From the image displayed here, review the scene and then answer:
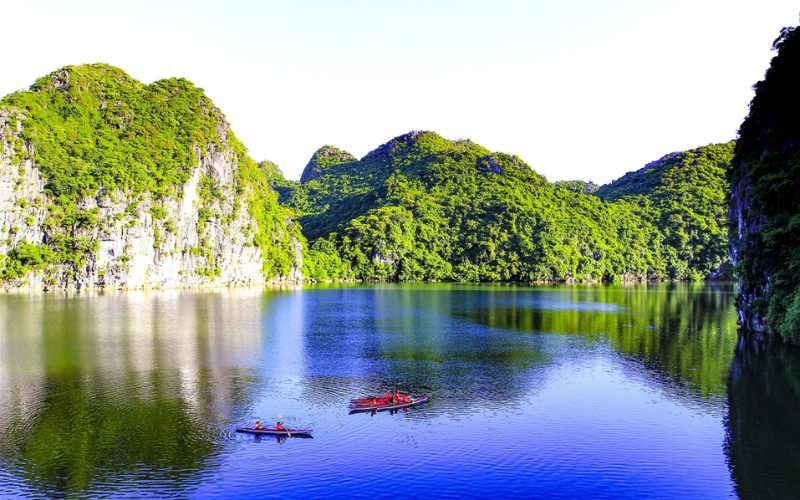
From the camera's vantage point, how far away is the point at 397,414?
1069 inches

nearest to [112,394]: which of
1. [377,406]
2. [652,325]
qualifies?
[377,406]

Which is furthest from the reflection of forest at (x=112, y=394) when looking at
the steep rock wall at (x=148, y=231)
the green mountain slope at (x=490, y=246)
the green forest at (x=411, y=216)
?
the green mountain slope at (x=490, y=246)

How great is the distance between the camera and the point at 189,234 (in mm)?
134000

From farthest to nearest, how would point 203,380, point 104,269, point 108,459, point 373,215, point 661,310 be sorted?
1. point 373,215
2. point 104,269
3. point 661,310
4. point 203,380
5. point 108,459

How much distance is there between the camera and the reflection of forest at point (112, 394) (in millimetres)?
21000

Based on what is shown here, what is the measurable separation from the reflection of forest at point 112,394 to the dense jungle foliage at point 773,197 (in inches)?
1355

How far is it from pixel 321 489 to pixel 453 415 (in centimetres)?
923

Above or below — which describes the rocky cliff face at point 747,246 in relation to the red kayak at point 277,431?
above

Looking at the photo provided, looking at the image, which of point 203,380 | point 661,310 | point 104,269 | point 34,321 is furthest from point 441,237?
point 203,380

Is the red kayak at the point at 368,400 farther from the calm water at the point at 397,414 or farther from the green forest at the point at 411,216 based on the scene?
the green forest at the point at 411,216

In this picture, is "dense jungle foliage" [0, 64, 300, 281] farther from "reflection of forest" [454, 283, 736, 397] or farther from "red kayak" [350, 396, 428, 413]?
"red kayak" [350, 396, 428, 413]

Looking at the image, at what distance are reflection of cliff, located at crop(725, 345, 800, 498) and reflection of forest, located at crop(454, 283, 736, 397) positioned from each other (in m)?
1.38

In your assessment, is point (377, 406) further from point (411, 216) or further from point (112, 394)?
point (411, 216)

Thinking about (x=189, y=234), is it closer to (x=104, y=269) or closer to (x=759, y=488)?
(x=104, y=269)
